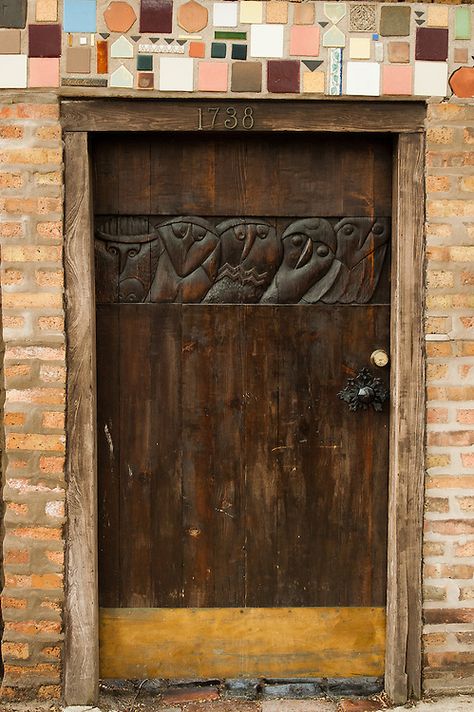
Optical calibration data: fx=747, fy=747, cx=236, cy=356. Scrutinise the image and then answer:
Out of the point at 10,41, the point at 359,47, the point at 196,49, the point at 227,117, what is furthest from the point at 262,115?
the point at 10,41

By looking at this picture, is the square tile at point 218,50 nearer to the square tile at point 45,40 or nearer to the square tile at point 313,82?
the square tile at point 313,82

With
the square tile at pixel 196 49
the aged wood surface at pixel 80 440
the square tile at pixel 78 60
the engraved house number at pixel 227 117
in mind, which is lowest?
the aged wood surface at pixel 80 440

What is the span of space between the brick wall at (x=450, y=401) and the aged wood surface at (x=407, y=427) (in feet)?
0.13

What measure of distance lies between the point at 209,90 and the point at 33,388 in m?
1.36

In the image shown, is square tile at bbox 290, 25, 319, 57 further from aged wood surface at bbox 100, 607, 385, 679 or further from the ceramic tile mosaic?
aged wood surface at bbox 100, 607, 385, 679

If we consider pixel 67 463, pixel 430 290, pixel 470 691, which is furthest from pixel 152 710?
pixel 430 290

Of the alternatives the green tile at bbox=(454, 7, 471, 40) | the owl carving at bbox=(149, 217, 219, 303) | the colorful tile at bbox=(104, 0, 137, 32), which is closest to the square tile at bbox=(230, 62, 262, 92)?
the colorful tile at bbox=(104, 0, 137, 32)

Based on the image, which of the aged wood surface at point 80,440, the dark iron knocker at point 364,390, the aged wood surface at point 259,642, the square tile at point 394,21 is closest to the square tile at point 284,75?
the square tile at point 394,21

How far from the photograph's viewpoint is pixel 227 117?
2.96m

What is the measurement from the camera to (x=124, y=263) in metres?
3.13

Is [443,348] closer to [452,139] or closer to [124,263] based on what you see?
[452,139]

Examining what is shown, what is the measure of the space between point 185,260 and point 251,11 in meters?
1.00

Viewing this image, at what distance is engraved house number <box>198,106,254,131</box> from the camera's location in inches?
116

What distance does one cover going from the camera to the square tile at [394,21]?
293 cm
